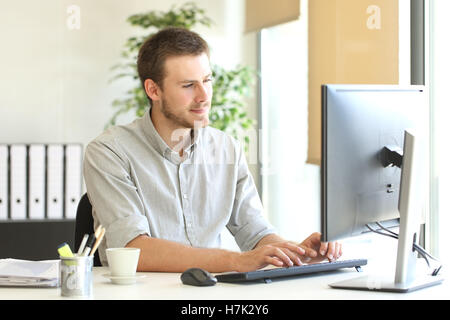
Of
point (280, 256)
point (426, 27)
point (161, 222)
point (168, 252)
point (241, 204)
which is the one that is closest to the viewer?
point (280, 256)

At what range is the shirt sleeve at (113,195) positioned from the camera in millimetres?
1768

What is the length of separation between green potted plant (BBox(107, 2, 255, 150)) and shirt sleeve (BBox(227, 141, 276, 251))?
1484 millimetres

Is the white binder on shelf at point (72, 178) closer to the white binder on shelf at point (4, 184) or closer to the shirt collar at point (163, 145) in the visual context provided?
the white binder on shelf at point (4, 184)

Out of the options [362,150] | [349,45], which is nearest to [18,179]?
[349,45]

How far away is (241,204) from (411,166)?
0.77m

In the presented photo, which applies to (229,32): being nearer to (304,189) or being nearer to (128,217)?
(304,189)

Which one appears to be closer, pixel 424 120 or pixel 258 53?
pixel 424 120

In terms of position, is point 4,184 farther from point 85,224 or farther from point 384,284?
point 384,284

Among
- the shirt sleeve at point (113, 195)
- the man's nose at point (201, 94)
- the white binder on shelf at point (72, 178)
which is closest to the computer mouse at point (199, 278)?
the shirt sleeve at point (113, 195)

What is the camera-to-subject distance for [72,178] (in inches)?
121

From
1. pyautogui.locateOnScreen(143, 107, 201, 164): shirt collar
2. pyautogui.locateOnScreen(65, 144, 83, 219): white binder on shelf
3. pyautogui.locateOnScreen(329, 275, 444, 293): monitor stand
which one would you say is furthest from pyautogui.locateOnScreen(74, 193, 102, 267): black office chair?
pyautogui.locateOnScreen(65, 144, 83, 219): white binder on shelf

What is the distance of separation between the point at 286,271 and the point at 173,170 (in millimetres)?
577

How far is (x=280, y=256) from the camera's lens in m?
1.57

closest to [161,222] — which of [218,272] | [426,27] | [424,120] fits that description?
[218,272]
